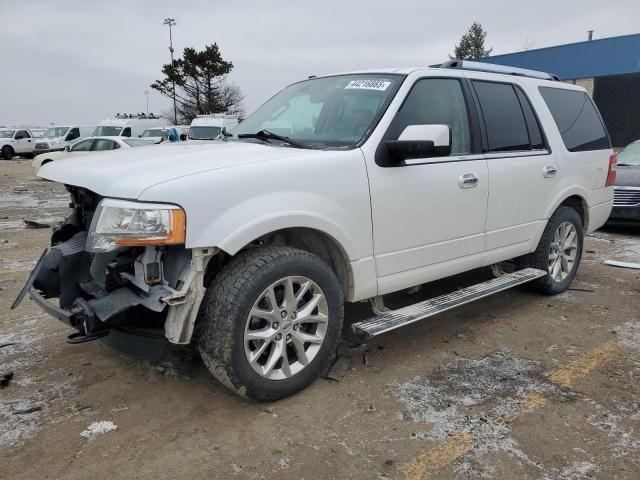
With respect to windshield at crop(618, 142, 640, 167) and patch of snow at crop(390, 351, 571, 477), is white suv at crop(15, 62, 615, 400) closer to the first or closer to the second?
patch of snow at crop(390, 351, 571, 477)

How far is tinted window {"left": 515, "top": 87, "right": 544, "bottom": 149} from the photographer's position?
4516 millimetres

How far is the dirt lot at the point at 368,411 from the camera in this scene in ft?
8.34

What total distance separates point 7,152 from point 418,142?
33541 millimetres

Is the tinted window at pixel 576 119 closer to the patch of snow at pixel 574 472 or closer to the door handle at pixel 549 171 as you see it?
the door handle at pixel 549 171

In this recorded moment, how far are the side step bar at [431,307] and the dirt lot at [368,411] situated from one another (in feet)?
1.15

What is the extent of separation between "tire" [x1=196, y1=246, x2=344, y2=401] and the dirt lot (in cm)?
19

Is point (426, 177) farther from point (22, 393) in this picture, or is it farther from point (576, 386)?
point (22, 393)

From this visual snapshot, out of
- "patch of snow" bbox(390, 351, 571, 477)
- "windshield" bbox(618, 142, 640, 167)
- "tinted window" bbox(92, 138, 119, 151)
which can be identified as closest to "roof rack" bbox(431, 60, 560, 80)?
"patch of snow" bbox(390, 351, 571, 477)

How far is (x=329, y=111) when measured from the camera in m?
3.77

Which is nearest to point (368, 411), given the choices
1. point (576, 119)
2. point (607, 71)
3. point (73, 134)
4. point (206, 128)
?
point (576, 119)

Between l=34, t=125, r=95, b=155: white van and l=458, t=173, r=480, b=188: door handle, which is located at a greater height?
l=34, t=125, r=95, b=155: white van

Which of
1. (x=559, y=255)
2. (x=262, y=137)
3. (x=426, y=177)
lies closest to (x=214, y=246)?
(x=262, y=137)

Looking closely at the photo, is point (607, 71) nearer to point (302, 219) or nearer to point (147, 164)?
point (302, 219)

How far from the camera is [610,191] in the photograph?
555 cm
